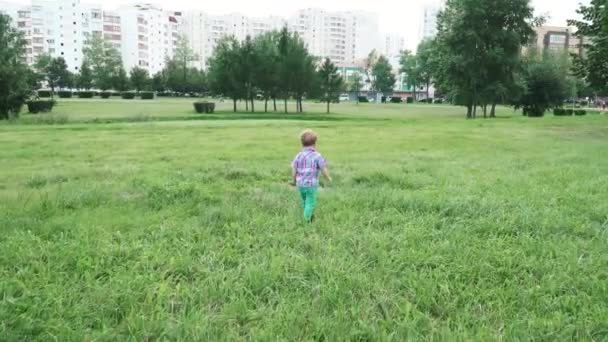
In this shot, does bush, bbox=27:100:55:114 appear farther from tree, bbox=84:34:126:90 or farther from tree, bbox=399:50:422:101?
tree, bbox=399:50:422:101

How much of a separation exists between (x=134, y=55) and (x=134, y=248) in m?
138

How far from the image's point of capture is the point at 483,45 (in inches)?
1398

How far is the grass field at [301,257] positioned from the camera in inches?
119

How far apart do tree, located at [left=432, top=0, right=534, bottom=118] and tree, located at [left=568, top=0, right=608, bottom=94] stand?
49.0 feet

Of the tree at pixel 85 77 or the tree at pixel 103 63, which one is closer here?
the tree at pixel 103 63

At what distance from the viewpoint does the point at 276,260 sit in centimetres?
402

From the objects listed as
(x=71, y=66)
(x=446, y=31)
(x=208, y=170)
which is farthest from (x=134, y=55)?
(x=208, y=170)

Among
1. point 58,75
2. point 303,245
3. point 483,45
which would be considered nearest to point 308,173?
point 303,245

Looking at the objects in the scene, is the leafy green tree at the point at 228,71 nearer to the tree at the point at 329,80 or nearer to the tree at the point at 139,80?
the tree at the point at 329,80

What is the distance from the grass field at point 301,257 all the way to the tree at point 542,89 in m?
Answer: 35.9

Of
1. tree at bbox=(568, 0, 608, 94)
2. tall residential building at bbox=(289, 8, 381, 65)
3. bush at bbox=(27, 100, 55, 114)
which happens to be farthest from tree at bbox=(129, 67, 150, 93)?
tall residential building at bbox=(289, 8, 381, 65)

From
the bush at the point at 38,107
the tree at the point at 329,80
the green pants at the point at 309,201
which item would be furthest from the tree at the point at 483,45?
the green pants at the point at 309,201

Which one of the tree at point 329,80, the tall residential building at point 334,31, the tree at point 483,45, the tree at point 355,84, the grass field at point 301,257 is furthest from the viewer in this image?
the tall residential building at point 334,31

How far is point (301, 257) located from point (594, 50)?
19311mm
